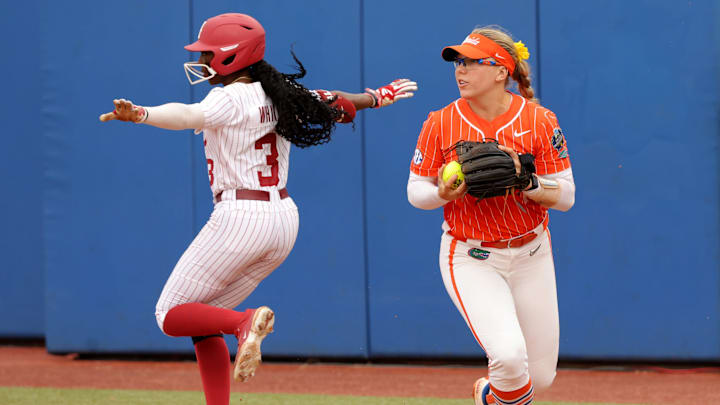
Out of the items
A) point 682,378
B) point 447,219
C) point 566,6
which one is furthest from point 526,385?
point 566,6

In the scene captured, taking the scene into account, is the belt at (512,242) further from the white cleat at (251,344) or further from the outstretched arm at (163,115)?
the outstretched arm at (163,115)

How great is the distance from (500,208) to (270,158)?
103cm

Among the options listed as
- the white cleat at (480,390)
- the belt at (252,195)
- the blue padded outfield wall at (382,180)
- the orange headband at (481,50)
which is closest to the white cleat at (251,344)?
the belt at (252,195)

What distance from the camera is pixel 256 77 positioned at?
4.09 meters

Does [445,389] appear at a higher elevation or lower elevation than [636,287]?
lower

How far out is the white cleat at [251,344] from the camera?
3516 millimetres

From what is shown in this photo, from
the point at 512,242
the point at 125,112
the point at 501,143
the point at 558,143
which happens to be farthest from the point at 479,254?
the point at 125,112

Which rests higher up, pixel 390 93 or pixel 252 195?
pixel 390 93

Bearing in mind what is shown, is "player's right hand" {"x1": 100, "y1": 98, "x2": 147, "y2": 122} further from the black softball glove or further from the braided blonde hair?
the braided blonde hair

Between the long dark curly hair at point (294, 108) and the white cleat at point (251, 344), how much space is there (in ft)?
2.71

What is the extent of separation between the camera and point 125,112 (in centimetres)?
348

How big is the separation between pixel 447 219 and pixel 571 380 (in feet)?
8.43

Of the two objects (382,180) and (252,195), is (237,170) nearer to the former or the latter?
(252,195)

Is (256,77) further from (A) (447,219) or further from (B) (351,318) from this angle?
(B) (351,318)
